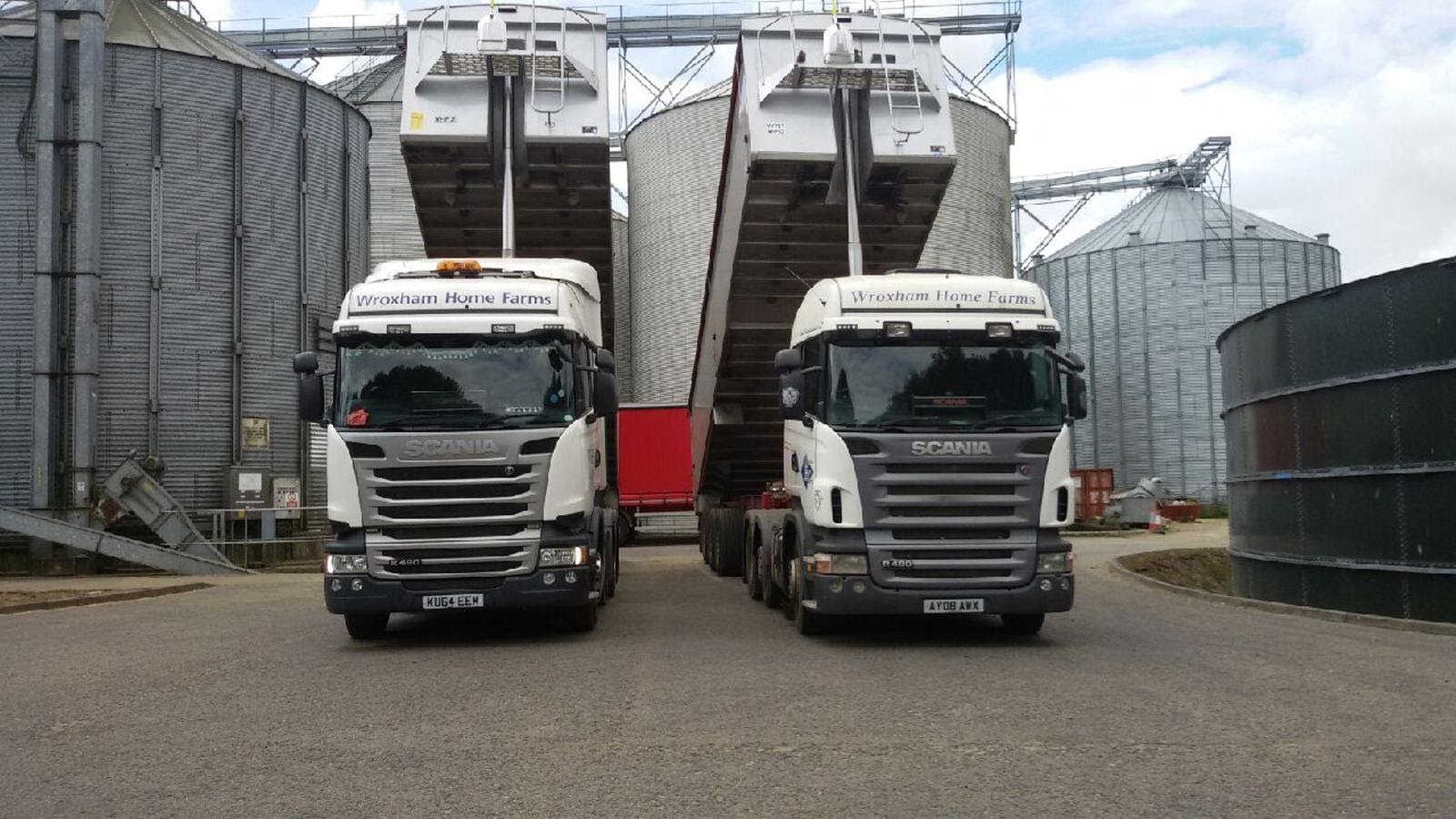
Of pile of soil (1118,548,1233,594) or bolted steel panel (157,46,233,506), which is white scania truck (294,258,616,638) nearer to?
bolted steel panel (157,46,233,506)

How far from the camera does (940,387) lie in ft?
32.5

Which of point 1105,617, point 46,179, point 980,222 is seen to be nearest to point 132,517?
point 46,179

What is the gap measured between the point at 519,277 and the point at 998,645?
5.39 m

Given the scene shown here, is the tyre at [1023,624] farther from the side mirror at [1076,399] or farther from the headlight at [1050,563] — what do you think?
the side mirror at [1076,399]

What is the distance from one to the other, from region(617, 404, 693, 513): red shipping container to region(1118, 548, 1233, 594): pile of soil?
989 cm

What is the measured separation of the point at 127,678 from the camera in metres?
8.95

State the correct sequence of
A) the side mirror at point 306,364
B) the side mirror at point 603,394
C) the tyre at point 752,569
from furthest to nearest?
the tyre at point 752,569 < the side mirror at point 603,394 < the side mirror at point 306,364

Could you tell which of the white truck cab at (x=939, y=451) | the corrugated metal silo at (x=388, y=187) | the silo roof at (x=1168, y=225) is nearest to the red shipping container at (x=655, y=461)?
the corrugated metal silo at (x=388, y=187)

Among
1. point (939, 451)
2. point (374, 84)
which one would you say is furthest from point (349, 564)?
point (374, 84)

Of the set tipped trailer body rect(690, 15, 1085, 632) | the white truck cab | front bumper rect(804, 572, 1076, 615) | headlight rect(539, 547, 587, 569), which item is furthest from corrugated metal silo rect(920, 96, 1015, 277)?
headlight rect(539, 547, 587, 569)

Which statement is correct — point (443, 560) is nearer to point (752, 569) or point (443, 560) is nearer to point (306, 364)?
point (306, 364)

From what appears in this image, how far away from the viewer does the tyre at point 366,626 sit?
10.8m

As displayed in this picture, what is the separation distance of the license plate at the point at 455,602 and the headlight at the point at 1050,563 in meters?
4.68

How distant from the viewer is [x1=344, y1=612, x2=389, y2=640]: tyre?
35.6 ft
